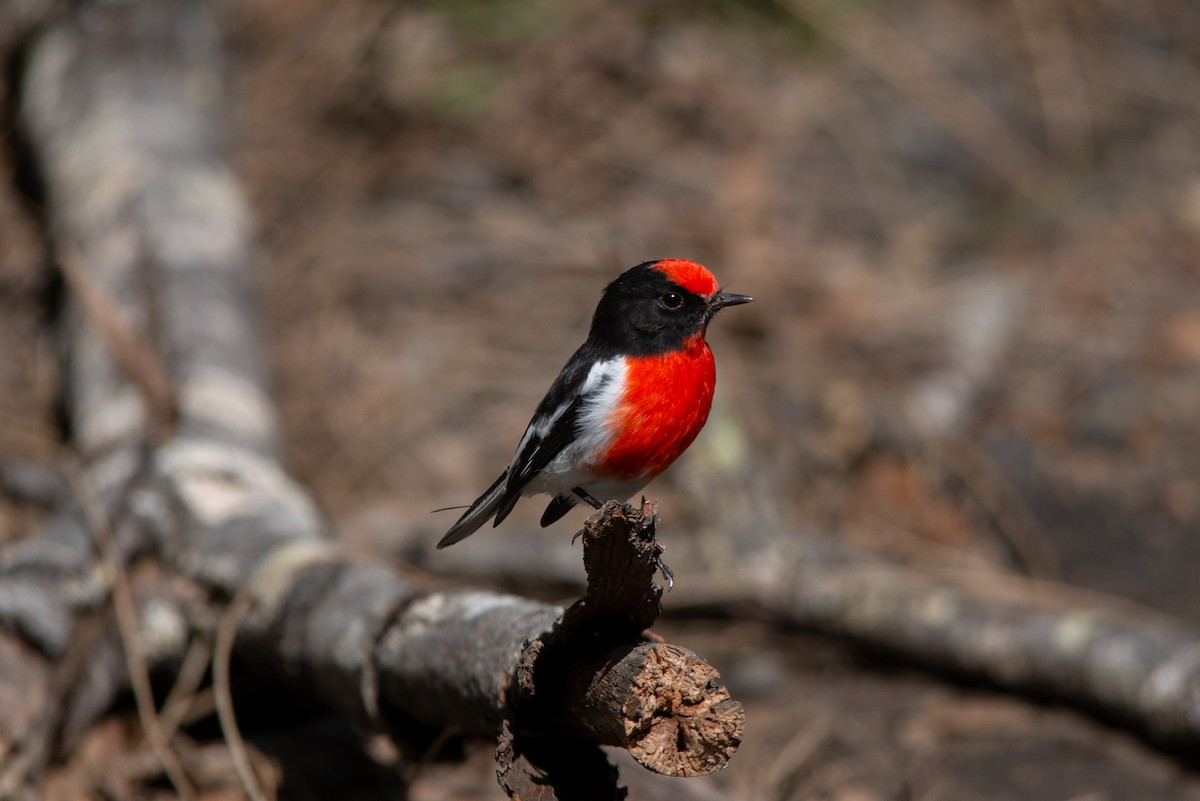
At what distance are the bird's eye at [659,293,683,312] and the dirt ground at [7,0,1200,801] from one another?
1.36 m

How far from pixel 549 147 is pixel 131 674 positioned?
5.00 m

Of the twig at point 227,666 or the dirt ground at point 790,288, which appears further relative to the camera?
the dirt ground at point 790,288

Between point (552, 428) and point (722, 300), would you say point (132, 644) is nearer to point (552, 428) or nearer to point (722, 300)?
point (552, 428)

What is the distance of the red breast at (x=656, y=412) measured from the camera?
2.72 meters

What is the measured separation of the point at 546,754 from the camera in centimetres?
224

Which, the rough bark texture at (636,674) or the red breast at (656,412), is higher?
the red breast at (656,412)

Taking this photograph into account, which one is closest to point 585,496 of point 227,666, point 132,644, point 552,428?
point 552,428

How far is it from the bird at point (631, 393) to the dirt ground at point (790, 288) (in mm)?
984

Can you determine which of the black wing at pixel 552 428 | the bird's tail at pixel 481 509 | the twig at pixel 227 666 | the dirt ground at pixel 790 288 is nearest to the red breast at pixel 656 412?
the black wing at pixel 552 428

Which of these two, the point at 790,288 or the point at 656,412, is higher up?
the point at 656,412

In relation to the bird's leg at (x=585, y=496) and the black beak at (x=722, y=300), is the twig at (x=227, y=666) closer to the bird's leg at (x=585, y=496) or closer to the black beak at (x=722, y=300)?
the bird's leg at (x=585, y=496)

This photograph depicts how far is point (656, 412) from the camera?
273 cm

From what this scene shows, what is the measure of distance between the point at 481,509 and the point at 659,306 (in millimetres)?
674

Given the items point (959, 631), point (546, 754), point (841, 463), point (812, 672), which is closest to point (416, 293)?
point (841, 463)
